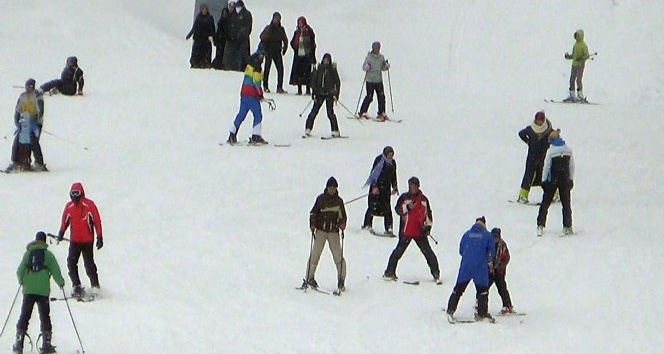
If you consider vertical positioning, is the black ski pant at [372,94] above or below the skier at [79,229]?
above

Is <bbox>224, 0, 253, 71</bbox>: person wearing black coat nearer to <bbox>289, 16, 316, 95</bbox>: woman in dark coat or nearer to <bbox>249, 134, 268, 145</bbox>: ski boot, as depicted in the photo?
<bbox>289, 16, 316, 95</bbox>: woman in dark coat

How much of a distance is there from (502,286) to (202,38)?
17218 millimetres

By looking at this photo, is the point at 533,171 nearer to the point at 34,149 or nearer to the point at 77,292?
the point at 34,149

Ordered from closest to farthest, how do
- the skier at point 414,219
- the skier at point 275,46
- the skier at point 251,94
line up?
the skier at point 414,219 < the skier at point 251,94 < the skier at point 275,46

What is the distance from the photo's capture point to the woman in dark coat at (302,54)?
29344 mm

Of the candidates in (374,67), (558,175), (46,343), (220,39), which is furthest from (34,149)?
(220,39)

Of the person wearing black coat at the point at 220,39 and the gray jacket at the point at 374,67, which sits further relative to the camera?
the person wearing black coat at the point at 220,39

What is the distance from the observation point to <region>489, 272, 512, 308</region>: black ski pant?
51.1ft

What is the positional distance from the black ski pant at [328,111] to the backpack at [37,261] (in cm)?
1141

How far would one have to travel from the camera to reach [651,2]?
4138 cm

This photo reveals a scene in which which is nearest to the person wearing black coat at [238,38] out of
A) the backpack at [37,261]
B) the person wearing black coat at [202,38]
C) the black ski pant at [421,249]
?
the person wearing black coat at [202,38]

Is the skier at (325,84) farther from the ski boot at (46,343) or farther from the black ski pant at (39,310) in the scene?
the ski boot at (46,343)

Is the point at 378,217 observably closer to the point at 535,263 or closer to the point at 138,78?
the point at 535,263

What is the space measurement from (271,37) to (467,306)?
13.9 metres
